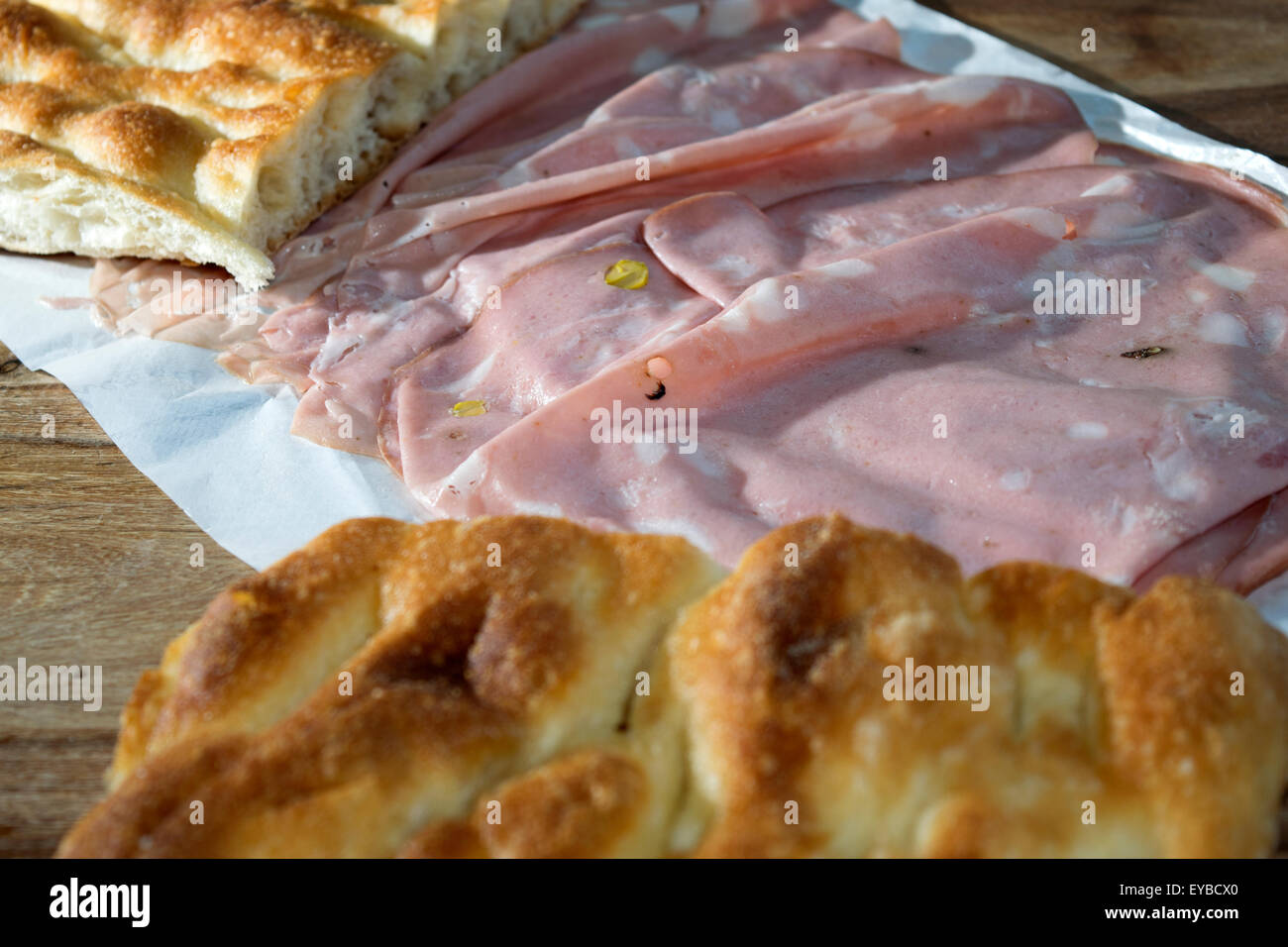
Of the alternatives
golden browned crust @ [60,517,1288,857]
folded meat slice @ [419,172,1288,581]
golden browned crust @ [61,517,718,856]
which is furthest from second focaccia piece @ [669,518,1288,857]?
folded meat slice @ [419,172,1288,581]

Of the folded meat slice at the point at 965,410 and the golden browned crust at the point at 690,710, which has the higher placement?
the folded meat slice at the point at 965,410

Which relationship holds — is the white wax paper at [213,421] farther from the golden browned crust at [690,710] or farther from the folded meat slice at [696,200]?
the golden browned crust at [690,710]

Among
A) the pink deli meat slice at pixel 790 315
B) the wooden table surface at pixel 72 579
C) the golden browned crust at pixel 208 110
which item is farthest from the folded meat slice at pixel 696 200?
the wooden table surface at pixel 72 579

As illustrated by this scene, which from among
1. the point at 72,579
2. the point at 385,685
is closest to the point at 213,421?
the point at 72,579

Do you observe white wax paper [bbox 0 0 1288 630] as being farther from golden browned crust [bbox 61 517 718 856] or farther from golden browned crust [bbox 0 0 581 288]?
golden browned crust [bbox 61 517 718 856]
